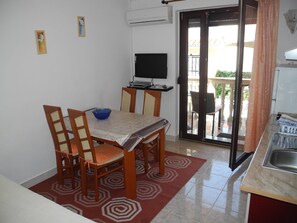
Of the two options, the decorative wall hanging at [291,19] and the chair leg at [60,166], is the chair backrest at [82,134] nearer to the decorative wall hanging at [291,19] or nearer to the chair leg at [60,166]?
the chair leg at [60,166]

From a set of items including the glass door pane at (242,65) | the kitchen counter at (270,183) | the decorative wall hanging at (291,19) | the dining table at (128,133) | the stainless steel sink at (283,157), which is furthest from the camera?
the decorative wall hanging at (291,19)

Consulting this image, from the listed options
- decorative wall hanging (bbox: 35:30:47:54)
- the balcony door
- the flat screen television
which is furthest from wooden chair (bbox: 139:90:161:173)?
decorative wall hanging (bbox: 35:30:47:54)

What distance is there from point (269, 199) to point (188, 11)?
127 inches

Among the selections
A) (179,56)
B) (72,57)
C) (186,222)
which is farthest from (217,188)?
(72,57)

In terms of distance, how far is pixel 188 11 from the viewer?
12.3 feet

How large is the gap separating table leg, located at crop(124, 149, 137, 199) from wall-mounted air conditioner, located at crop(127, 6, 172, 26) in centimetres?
227

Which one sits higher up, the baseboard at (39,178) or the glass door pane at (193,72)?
the glass door pane at (193,72)

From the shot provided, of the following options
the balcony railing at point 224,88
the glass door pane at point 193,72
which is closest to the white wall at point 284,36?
the balcony railing at point 224,88

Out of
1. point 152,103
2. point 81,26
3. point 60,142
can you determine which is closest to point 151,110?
point 152,103

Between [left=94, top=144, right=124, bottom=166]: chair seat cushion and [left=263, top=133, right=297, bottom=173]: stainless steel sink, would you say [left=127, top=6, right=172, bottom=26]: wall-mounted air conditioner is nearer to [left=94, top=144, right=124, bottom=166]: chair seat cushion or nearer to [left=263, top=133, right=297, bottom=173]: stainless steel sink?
[left=94, top=144, right=124, bottom=166]: chair seat cushion

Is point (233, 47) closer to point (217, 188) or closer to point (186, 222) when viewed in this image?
point (217, 188)

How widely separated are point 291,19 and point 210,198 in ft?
7.86

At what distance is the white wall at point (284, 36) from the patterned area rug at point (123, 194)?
5.96 ft

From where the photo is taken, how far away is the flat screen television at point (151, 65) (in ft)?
13.0
